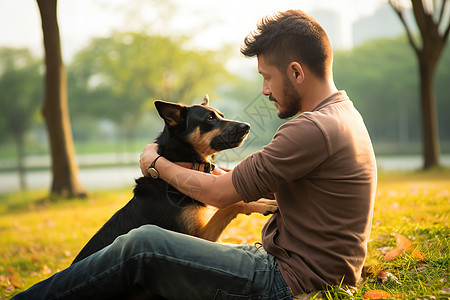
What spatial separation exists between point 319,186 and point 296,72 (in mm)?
747

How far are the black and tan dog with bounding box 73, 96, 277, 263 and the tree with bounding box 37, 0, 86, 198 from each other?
971 cm

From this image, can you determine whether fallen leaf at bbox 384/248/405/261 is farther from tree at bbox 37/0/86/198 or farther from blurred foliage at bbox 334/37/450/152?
blurred foliage at bbox 334/37/450/152

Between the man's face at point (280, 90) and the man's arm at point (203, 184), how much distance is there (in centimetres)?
62

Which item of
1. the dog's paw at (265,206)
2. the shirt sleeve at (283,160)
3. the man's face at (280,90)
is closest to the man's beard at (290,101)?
the man's face at (280,90)

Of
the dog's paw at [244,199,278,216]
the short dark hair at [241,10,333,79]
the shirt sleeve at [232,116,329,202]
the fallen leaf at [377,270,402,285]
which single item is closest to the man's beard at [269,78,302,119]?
the short dark hair at [241,10,333,79]

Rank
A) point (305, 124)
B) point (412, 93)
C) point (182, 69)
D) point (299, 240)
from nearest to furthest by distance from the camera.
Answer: point (305, 124) < point (299, 240) < point (182, 69) < point (412, 93)

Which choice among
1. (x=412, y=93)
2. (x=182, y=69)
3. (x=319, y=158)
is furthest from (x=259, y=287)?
(x=412, y=93)

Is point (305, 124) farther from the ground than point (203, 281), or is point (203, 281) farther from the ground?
point (305, 124)

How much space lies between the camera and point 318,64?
2.55 m

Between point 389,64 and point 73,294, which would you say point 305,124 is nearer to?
point 73,294

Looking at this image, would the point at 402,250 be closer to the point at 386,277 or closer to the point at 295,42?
the point at 386,277

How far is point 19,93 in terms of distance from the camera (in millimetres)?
44094

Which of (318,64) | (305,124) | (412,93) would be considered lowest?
(412,93)

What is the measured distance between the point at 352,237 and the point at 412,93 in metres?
46.0
